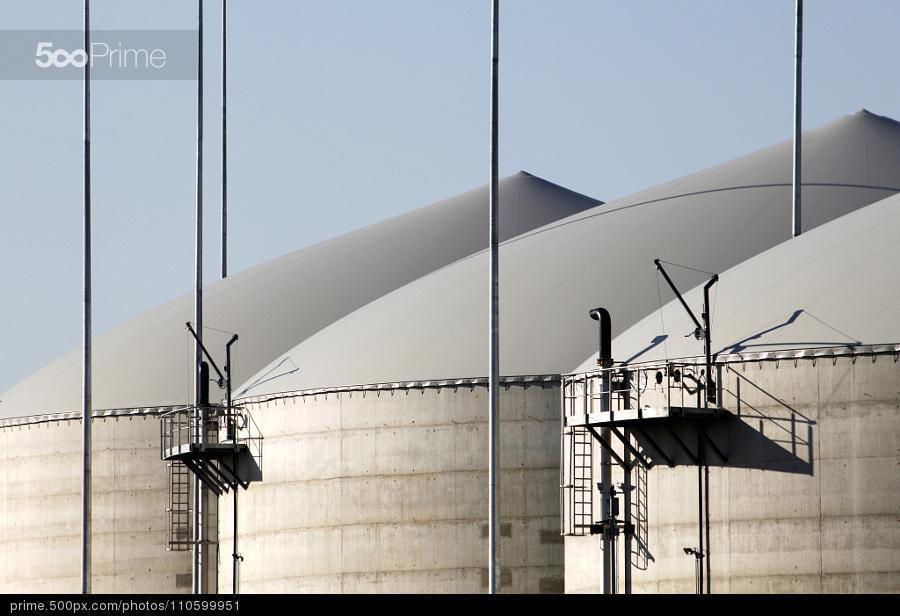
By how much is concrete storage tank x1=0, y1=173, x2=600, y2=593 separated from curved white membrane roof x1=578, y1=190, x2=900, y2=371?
38.0 ft

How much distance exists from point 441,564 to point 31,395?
21.2 meters

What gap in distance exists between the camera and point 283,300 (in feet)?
192

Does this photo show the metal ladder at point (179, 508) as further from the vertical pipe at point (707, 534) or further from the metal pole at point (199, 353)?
the vertical pipe at point (707, 534)

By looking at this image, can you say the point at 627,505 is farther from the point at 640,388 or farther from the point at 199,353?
the point at 199,353

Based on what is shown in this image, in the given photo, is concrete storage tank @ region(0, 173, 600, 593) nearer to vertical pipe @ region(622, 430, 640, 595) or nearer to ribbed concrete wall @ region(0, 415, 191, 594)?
ribbed concrete wall @ region(0, 415, 191, 594)

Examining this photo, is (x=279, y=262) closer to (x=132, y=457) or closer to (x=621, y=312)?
(x=132, y=457)

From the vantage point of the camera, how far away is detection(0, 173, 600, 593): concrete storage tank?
50.2 meters

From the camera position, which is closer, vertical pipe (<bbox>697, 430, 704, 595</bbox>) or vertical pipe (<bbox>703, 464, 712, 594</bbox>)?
vertical pipe (<bbox>703, 464, 712, 594</bbox>)

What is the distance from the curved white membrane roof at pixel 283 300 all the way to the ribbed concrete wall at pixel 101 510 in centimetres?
124

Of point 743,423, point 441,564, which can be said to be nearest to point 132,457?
point 441,564

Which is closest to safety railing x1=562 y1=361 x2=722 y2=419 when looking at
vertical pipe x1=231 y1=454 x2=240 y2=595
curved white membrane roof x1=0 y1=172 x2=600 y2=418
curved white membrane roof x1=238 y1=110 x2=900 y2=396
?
curved white membrane roof x1=238 y1=110 x2=900 y2=396

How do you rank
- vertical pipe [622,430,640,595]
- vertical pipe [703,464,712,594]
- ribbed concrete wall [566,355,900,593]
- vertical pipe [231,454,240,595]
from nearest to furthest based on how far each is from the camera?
ribbed concrete wall [566,355,900,593], vertical pipe [703,464,712,594], vertical pipe [622,430,640,595], vertical pipe [231,454,240,595]

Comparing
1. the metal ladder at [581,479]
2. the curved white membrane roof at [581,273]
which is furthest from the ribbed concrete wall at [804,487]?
the curved white membrane roof at [581,273]

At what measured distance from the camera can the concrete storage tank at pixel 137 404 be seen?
165 feet
